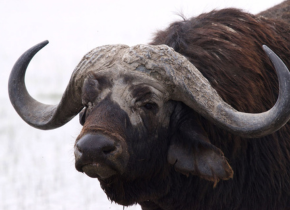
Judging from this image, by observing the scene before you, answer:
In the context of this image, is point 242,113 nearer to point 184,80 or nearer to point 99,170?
point 184,80

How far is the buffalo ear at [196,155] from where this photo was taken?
165 inches

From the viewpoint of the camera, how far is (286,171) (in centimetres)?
485

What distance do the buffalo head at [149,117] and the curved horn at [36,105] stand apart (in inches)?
13.2

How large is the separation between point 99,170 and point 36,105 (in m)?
1.55

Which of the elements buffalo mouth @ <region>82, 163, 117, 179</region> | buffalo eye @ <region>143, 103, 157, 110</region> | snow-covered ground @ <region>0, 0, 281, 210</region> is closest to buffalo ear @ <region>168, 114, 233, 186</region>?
buffalo eye @ <region>143, 103, 157, 110</region>

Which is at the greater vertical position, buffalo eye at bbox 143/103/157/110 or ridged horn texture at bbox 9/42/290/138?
ridged horn texture at bbox 9/42/290/138

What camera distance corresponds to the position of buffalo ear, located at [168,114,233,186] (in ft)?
13.8

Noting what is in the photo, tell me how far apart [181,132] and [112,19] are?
14.7 metres

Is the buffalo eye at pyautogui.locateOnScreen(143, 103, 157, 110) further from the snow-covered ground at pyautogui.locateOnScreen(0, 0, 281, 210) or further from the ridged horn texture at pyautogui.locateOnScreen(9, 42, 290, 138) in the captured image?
the snow-covered ground at pyautogui.locateOnScreen(0, 0, 281, 210)

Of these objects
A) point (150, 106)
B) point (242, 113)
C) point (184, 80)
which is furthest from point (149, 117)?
point (242, 113)

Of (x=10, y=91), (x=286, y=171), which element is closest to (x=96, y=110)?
(x=10, y=91)

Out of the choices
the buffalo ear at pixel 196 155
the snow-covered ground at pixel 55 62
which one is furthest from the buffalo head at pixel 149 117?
the snow-covered ground at pixel 55 62

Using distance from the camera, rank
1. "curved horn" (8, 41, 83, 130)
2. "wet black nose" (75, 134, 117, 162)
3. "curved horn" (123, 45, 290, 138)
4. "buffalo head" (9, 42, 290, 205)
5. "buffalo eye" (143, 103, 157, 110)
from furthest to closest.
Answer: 1. "curved horn" (8, 41, 83, 130)
2. "buffalo eye" (143, 103, 157, 110)
3. "curved horn" (123, 45, 290, 138)
4. "buffalo head" (9, 42, 290, 205)
5. "wet black nose" (75, 134, 117, 162)

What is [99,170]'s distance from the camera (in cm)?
395
